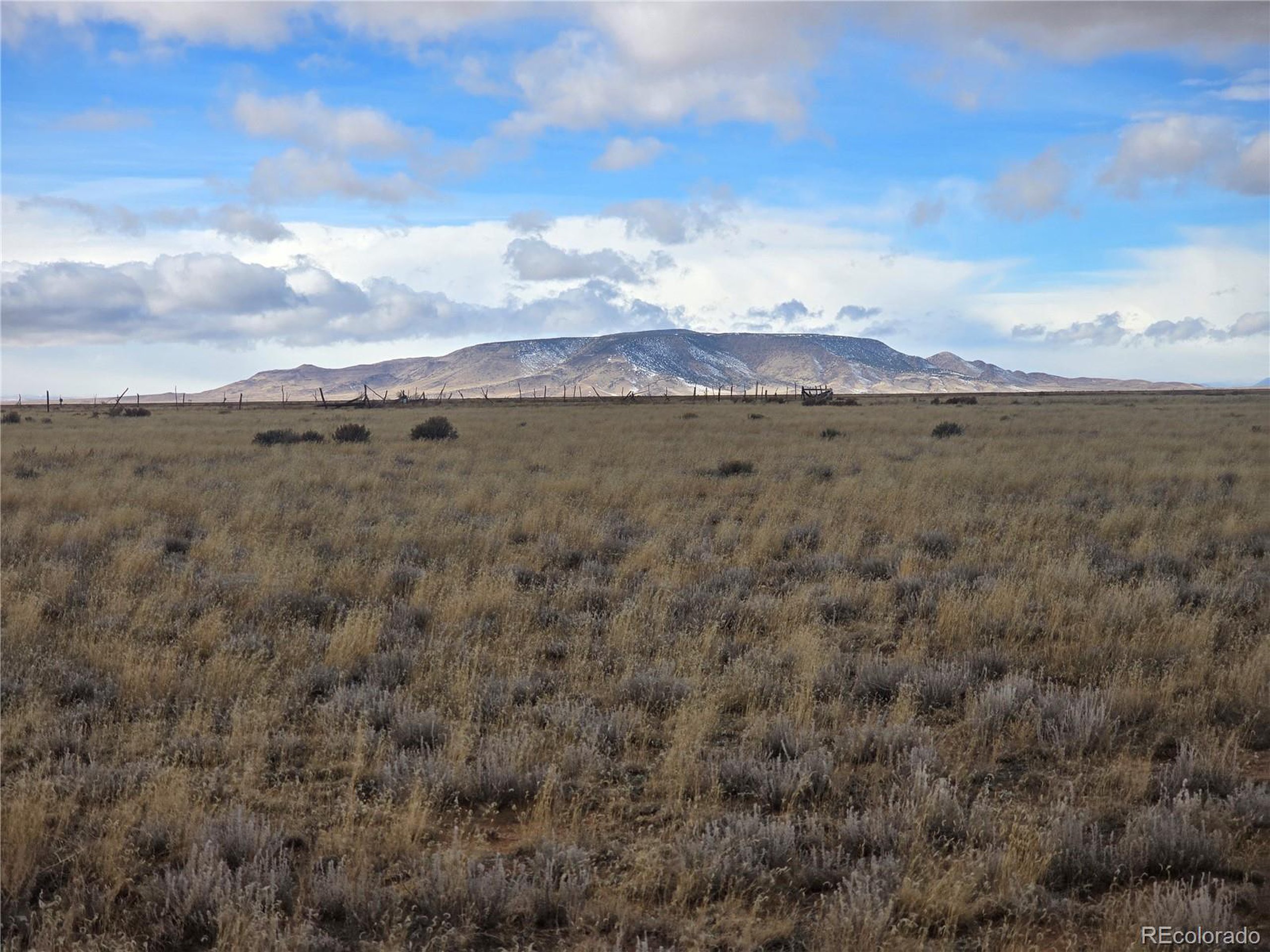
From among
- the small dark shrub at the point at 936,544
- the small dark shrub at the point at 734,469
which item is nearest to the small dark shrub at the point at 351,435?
the small dark shrub at the point at 734,469

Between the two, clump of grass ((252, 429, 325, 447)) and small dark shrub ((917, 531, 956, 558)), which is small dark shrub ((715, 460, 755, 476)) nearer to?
small dark shrub ((917, 531, 956, 558))

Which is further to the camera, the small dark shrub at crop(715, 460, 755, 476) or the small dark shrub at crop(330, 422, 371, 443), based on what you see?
the small dark shrub at crop(330, 422, 371, 443)

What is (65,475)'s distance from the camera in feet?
57.3

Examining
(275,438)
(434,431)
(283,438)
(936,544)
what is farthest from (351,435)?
(936,544)

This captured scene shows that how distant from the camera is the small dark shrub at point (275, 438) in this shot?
27.4 m

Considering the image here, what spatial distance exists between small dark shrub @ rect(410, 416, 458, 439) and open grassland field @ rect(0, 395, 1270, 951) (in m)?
16.8

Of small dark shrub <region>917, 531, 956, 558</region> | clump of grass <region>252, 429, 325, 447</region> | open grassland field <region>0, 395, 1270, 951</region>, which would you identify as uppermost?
clump of grass <region>252, 429, 325, 447</region>

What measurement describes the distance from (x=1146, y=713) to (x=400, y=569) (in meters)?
7.54

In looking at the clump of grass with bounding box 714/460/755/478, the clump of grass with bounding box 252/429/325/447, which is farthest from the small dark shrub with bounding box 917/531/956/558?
the clump of grass with bounding box 252/429/325/447

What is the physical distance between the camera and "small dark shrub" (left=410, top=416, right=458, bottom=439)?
98.6ft

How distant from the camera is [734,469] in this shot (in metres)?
19.6

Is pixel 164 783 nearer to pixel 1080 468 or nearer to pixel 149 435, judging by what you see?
pixel 1080 468

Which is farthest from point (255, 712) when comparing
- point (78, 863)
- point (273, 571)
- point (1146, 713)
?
point (1146, 713)

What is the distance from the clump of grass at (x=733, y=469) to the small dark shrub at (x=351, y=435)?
13719 mm
